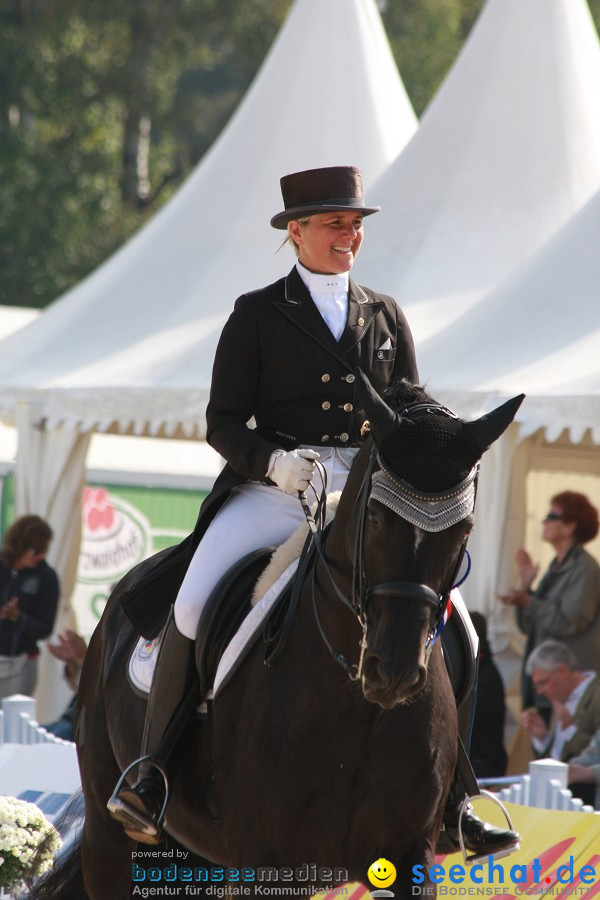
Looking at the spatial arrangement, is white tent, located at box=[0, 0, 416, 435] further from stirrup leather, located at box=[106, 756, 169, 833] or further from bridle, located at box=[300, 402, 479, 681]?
bridle, located at box=[300, 402, 479, 681]

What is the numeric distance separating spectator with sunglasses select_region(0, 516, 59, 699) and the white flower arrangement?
4580 millimetres

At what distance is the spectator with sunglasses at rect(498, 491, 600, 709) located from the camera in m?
8.36

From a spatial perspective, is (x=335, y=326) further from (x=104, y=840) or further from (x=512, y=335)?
(x=512, y=335)

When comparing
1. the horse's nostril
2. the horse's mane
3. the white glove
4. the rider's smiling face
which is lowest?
the horse's nostril

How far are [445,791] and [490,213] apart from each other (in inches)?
270

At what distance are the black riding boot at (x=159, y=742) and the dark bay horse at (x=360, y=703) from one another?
0.09m

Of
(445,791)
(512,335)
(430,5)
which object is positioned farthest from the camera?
(430,5)

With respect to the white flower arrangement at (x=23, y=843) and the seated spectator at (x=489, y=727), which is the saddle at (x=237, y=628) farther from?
the seated spectator at (x=489, y=727)

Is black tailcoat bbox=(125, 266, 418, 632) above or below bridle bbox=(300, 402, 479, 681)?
above

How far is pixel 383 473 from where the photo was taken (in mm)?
3438

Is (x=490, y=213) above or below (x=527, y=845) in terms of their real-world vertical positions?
above

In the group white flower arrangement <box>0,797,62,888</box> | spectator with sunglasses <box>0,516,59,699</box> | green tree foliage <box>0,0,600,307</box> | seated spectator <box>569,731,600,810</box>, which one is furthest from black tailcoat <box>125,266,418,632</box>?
green tree foliage <box>0,0,600,307</box>

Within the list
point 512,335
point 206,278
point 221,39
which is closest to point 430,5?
point 221,39

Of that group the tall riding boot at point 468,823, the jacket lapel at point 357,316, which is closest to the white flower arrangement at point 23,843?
the tall riding boot at point 468,823
